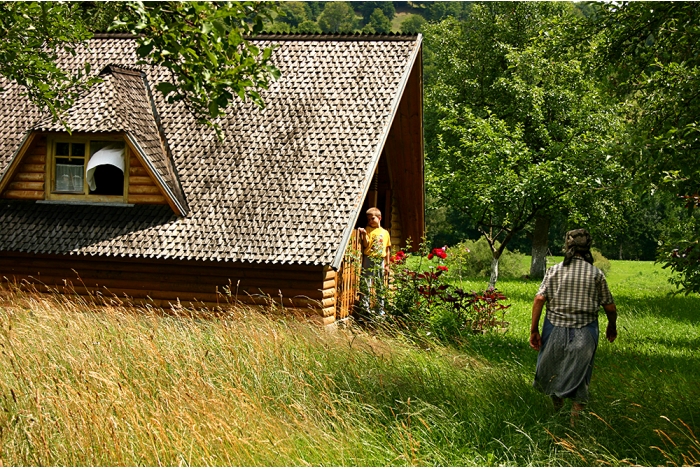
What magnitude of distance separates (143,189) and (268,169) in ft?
7.52

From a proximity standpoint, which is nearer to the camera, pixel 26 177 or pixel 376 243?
pixel 376 243

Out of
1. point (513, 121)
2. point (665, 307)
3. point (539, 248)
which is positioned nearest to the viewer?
point (665, 307)

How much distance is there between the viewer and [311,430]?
6297 mm

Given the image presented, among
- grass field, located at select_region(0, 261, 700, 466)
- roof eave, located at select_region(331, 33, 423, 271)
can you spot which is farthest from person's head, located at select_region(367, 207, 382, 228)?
grass field, located at select_region(0, 261, 700, 466)

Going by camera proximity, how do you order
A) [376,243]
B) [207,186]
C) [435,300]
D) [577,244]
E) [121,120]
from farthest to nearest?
[207,186], [121,120], [376,243], [435,300], [577,244]

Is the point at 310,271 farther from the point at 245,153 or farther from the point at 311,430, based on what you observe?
the point at 311,430

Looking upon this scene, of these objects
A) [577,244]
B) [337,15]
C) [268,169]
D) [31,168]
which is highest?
[337,15]

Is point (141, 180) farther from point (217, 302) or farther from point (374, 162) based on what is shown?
point (374, 162)

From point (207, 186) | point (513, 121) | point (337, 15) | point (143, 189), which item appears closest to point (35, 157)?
point (143, 189)

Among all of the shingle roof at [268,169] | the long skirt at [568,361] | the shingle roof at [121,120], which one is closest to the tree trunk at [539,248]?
the shingle roof at [268,169]

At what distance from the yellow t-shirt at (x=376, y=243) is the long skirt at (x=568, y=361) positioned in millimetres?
6079

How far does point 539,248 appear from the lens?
3462 centimetres

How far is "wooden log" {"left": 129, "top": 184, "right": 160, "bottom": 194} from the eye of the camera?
47.7 feet

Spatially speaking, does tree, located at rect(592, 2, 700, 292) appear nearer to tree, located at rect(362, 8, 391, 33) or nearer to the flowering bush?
the flowering bush
